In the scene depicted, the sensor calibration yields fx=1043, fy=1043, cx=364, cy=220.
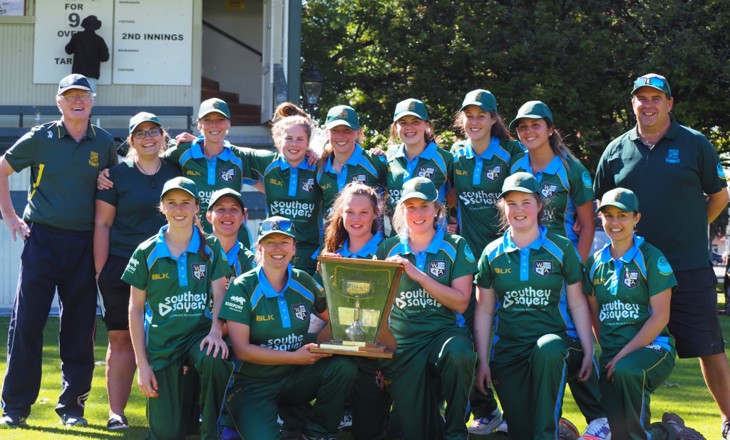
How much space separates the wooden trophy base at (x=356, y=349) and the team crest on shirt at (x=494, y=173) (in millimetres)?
1666

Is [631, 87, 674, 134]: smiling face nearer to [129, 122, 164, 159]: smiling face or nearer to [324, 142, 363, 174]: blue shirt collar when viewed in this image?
[324, 142, 363, 174]: blue shirt collar

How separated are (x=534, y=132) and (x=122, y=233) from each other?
9.65 ft

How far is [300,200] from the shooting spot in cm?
764

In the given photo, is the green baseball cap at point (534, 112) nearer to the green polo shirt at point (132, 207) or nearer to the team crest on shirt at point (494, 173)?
the team crest on shirt at point (494, 173)

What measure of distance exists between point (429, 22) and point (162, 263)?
16240 mm

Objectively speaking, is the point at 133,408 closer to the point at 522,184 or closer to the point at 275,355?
the point at 275,355

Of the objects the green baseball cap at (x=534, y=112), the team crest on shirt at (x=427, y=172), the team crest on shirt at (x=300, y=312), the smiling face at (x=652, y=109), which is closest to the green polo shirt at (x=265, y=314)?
the team crest on shirt at (x=300, y=312)

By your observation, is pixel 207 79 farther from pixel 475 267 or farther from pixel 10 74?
pixel 475 267

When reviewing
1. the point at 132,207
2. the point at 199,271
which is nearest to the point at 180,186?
the point at 199,271

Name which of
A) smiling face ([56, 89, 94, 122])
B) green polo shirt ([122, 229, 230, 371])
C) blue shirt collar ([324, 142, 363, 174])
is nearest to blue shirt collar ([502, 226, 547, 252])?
blue shirt collar ([324, 142, 363, 174])

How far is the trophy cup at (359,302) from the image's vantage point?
6.25 metres

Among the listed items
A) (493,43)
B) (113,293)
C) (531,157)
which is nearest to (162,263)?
(113,293)

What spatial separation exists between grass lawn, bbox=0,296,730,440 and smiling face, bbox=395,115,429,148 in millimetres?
2115

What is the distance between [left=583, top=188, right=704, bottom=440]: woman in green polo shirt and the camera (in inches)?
245
